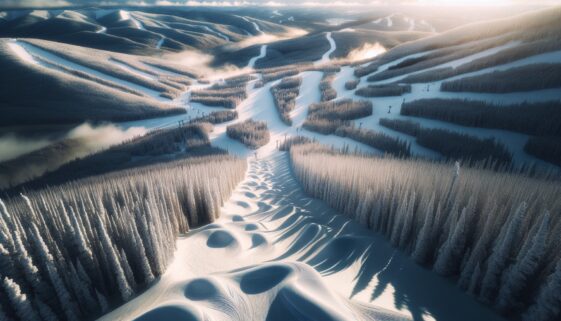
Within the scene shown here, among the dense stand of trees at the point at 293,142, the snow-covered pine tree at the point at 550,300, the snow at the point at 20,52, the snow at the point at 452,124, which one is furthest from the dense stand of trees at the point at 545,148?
the snow at the point at 20,52

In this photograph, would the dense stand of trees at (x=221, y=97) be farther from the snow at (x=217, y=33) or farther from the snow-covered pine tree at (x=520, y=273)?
the snow at (x=217, y=33)

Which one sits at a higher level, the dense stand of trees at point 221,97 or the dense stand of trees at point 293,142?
the dense stand of trees at point 221,97

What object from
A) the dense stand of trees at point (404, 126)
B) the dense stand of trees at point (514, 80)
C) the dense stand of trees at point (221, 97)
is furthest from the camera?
the dense stand of trees at point (221, 97)

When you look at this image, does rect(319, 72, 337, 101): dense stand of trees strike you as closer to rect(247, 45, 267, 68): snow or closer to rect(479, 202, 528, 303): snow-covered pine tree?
rect(479, 202, 528, 303): snow-covered pine tree

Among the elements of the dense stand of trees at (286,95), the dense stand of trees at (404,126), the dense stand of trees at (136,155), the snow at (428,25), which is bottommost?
the dense stand of trees at (136,155)

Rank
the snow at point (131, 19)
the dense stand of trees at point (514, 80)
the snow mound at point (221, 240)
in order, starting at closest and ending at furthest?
the snow mound at point (221, 240)
the dense stand of trees at point (514, 80)
the snow at point (131, 19)

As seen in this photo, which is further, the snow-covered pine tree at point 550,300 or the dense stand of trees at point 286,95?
the dense stand of trees at point 286,95
